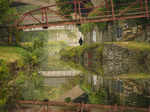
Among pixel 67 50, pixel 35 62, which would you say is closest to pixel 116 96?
pixel 35 62

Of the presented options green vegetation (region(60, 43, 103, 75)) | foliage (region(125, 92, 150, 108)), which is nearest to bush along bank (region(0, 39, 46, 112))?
foliage (region(125, 92, 150, 108))

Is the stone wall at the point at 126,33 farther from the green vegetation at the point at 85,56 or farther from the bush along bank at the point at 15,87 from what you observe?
the bush along bank at the point at 15,87

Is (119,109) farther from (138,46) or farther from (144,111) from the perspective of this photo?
(138,46)

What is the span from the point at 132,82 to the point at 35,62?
27.1ft

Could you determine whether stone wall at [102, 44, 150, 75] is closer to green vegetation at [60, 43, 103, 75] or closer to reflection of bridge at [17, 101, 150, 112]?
green vegetation at [60, 43, 103, 75]

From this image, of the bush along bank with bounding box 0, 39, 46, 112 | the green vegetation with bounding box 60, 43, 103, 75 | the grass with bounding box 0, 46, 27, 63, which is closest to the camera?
the bush along bank with bounding box 0, 39, 46, 112

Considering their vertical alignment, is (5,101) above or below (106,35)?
below

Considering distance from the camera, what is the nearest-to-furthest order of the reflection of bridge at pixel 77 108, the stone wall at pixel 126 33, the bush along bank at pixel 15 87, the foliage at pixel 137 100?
1. the reflection of bridge at pixel 77 108
2. the foliage at pixel 137 100
3. the bush along bank at pixel 15 87
4. the stone wall at pixel 126 33

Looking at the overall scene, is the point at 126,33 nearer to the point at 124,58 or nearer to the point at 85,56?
the point at 124,58

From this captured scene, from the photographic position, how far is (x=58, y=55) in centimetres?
2847

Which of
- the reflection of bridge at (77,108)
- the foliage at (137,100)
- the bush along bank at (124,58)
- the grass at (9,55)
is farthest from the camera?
the grass at (9,55)

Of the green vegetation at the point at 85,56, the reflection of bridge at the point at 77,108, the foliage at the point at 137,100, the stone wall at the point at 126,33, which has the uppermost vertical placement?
the stone wall at the point at 126,33

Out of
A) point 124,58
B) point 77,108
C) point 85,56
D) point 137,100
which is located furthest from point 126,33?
point 77,108

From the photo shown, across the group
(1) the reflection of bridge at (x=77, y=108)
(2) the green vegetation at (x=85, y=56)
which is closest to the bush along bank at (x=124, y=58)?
(2) the green vegetation at (x=85, y=56)
